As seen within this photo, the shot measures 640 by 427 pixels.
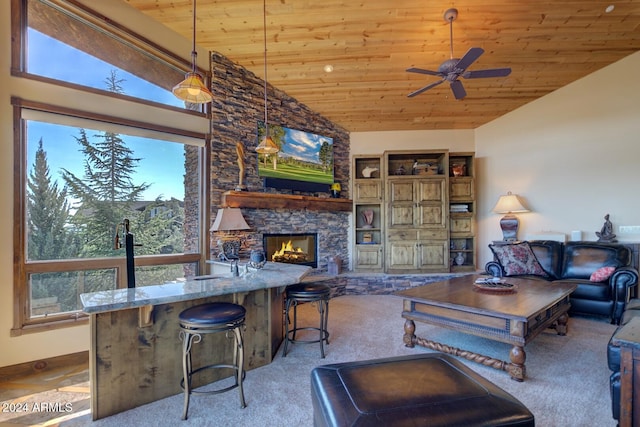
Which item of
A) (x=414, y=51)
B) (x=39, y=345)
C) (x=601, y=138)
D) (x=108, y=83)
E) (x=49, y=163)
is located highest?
(x=414, y=51)

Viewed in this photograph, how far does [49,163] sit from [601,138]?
23.9 ft

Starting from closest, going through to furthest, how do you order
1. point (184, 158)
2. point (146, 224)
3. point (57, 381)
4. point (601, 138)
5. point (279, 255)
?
point (57, 381)
point (146, 224)
point (184, 158)
point (601, 138)
point (279, 255)

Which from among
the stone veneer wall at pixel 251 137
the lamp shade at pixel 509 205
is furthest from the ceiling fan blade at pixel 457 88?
the stone veneer wall at pixel 251 137

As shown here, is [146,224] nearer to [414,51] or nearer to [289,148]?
[289,148]

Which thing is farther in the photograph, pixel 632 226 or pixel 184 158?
pixel 632 226

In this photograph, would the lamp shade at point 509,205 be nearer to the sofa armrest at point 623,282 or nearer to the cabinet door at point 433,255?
the cabinet door at point 433,255

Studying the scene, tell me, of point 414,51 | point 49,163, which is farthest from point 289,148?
point 49,163

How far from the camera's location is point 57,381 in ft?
8.38

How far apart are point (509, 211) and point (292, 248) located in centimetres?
383

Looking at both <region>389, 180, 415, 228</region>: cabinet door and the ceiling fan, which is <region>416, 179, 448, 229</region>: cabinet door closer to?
<region>389, 180, 415, 228</region>: cabinet door

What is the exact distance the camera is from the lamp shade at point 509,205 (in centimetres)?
510

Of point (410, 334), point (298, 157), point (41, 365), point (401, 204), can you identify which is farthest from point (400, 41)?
point (41, 365)

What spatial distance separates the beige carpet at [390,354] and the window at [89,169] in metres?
1.52

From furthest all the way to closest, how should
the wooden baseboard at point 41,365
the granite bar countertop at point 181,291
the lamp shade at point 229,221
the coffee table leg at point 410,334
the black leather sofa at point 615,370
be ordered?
the lamp shade at point 229,221 → the coffee table leg at point 410,334 → the wooden baseboard at point 41,365 → the granite bar countertop at point 181,291 → the black leather sofa at point 615,370
